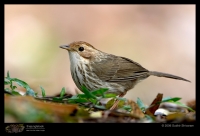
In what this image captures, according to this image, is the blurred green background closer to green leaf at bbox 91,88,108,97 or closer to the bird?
the bird

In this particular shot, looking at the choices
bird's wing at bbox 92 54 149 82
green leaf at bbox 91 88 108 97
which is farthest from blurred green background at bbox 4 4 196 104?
green leaf at bbox 91 88 108 97

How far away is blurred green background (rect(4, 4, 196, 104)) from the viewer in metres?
8.77

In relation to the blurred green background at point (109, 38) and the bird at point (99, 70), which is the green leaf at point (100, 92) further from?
the blurred green background at point (109, 38)

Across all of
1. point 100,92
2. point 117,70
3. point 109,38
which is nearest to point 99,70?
point 117,70

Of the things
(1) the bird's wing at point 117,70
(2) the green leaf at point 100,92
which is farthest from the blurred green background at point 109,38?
(2) the green leaf at point 100,92

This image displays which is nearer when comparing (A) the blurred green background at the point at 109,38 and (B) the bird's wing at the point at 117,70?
(B) the bird's wing at the point at 117,70

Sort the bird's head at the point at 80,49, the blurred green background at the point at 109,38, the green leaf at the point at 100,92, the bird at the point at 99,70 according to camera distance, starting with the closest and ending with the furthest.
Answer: the green leaf at the point at 100,92 → the bird at the point at 99,70 → the bird's head at the point at 80,49 → the blurred green background at the point at 109,38

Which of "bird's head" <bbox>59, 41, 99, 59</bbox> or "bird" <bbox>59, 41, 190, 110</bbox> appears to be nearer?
"bird" <bbox>59, 41, 190, 110</bbox>

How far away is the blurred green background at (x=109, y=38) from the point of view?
8766 millimetres

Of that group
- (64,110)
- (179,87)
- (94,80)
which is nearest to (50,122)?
(64,110)

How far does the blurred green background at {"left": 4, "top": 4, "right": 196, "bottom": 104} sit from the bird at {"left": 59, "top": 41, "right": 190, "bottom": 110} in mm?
2268

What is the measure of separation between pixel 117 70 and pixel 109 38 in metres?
4.57

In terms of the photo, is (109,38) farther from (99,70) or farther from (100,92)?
(100,92)

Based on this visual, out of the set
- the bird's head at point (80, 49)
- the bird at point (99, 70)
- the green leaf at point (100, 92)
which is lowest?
the green leaf at point (100, 92)
